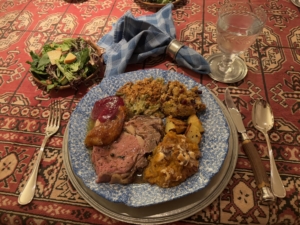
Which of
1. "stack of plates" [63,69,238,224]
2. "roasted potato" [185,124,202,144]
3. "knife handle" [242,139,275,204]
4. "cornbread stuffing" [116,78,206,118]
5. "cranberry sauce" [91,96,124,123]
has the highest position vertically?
"cranberry sauce" [91,96,124,123]

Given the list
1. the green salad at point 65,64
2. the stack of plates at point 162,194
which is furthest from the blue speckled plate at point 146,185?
the green salad at point 65,64

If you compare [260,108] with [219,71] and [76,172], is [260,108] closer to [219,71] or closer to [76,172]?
[219,71]

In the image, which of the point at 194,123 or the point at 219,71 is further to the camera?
the point at 219,71

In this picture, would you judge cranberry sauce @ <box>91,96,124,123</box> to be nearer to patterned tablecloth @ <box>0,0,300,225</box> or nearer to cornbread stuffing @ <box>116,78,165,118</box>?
cornbread stuffing @ <box>116,78,165,118</box>

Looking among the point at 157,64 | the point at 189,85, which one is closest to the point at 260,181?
the point at 189,85

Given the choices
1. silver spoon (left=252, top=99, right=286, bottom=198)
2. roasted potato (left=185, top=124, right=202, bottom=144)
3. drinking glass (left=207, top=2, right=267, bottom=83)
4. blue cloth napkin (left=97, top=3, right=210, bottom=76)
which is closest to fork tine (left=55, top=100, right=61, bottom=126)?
blue cloth napkin (left=97, top=3, right=210, bottom=76)

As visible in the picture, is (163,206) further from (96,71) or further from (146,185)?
(96,71)
